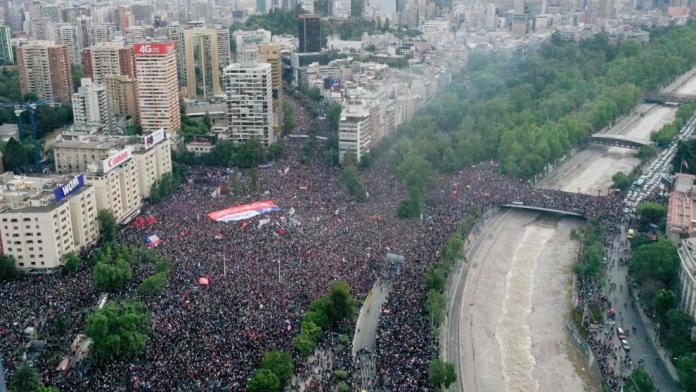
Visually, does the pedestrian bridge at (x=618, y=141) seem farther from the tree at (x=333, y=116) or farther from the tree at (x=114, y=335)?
the tree at (x=114, y=335)

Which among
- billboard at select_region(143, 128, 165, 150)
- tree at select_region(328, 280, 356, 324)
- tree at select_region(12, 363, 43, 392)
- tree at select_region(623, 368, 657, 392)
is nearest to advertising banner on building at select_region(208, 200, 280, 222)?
billboard at select_region(143, 128, 165, 150)

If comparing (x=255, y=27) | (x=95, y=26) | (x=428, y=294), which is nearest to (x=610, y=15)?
(x=255, y=27)

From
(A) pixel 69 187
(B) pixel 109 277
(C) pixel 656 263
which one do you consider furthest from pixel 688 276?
(A) pixel 69 187

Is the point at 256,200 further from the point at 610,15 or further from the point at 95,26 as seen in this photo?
the point at 610,15

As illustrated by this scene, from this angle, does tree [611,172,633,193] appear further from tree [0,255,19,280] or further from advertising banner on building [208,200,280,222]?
tree [0,255,19,280]

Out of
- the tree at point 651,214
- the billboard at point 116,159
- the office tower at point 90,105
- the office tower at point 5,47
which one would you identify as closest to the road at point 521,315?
the tree at point 651,214
